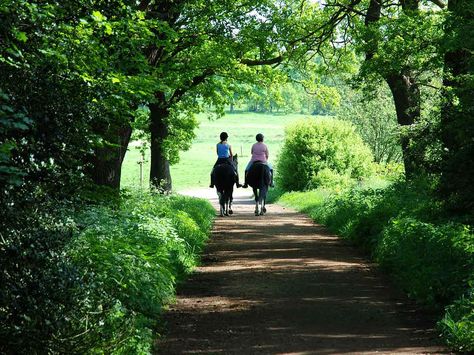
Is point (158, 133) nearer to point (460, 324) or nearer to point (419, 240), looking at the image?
point (419, 240)

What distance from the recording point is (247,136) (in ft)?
354

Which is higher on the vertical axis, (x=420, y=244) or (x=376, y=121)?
(x=376, y=121)

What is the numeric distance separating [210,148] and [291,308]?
91.3m

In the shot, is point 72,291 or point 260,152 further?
point 260,152

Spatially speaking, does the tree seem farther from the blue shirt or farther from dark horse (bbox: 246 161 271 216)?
the blue shirt

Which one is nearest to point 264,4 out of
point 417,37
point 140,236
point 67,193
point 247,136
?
point 417,37

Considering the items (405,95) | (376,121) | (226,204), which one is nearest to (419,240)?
(405,95)

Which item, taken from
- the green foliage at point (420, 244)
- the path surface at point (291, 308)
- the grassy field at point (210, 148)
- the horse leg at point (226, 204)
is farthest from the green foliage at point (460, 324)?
the grassy field at point (210, 148)

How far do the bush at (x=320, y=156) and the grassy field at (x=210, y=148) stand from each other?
120 inches

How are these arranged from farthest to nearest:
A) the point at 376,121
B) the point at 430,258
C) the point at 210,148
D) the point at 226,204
Result: the point at 210,148 → the point at 376,121 → the point at 226,204 → the point at 430,258

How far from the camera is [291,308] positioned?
9281 millimetres

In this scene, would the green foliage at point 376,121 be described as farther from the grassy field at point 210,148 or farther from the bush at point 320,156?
the bush at point 320,156

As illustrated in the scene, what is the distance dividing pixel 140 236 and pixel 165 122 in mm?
16137

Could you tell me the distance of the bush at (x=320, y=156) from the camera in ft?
107
